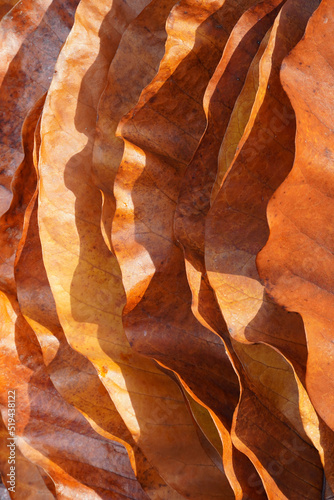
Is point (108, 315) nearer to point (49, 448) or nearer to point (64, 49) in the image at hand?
point (49, 448)

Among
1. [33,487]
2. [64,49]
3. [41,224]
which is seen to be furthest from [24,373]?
[64,49]

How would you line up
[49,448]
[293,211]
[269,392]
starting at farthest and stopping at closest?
[49,448] < [269,392] < [293,211]

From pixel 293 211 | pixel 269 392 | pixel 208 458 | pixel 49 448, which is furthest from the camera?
pixel 49 448

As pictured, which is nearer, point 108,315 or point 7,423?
point 108,315

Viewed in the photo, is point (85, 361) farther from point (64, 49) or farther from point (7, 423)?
point (64, 49)

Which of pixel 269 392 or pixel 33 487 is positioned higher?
pixel 269 392

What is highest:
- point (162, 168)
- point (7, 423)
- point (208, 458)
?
point (162, 168)
